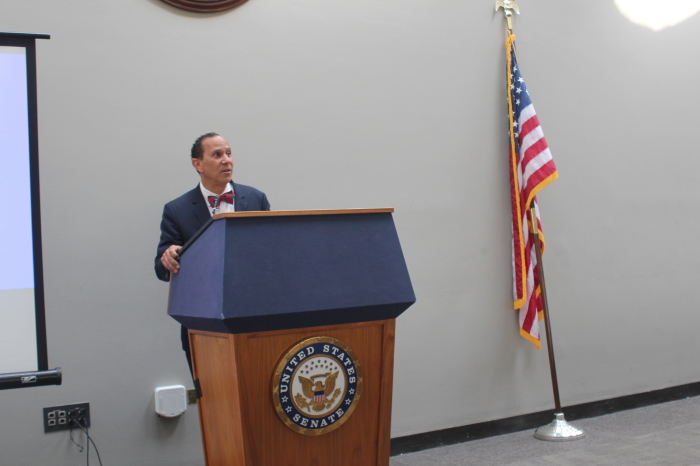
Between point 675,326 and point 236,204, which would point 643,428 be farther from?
point 236,204

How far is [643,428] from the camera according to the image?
3.43 meters

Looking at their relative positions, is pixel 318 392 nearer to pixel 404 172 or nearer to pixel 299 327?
pixel 299 327

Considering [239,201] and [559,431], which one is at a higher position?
[239,201]

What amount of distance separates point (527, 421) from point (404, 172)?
1581 millimetres

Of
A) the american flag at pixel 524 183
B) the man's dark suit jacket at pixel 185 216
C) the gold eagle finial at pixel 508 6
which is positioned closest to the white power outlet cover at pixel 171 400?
the man's dark suit jacket at pixel 185 216

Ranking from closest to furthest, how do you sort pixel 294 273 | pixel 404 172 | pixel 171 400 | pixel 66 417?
pixel 294 273 → pixel 66 417 → pixel 171 400 → pixel 404 172

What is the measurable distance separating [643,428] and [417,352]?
1361mm

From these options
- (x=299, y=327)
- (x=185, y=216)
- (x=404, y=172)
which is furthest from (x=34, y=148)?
(x=404, y=172)

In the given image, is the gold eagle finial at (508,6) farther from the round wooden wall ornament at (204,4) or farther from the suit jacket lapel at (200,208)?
the suit jacket lapel at (200,208)

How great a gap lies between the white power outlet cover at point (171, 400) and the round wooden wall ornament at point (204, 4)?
1.62m

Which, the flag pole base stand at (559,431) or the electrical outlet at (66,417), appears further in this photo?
the flag pole base stand at (559,431)

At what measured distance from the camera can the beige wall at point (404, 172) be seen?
8.24ft

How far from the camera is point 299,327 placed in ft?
5.07

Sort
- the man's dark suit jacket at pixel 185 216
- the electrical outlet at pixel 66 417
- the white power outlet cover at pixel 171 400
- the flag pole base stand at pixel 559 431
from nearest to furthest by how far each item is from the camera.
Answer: the man's dark suit jacket at pixel 185 216, the electrical outlet at pixel 66 417, the white power outlet cover at pixel 171 400, the flag pole base stand at pixel 559 431
